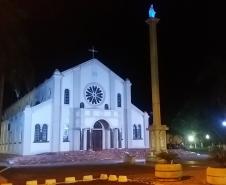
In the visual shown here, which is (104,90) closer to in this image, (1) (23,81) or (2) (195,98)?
(2) (195,98)

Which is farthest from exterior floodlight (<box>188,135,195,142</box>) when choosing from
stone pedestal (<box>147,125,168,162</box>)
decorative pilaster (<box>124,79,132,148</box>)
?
stone pedestal (<box>147,125,168,162</box>)

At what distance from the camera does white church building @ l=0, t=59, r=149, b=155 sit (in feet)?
122

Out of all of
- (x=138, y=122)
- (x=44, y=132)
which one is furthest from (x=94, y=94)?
(x=44, y=132)

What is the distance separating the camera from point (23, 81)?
24656 mm

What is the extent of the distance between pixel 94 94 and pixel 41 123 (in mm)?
7583

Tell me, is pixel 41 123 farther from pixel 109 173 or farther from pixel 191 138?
pixel 191 138

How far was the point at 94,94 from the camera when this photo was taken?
41.2m

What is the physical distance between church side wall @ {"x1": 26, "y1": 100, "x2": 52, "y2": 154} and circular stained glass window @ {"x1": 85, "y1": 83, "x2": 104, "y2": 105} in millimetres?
4968

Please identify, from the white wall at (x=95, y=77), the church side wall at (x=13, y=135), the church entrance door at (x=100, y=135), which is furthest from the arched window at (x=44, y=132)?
the church entrance door at (x=100, y=135)

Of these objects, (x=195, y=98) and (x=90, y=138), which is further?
(x=90, y=138)

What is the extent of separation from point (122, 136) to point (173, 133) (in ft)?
62.8

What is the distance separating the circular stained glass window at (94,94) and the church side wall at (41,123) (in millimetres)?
4968

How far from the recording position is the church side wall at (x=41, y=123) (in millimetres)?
36469

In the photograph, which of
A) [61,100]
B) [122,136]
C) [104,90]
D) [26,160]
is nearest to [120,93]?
[104,90]
